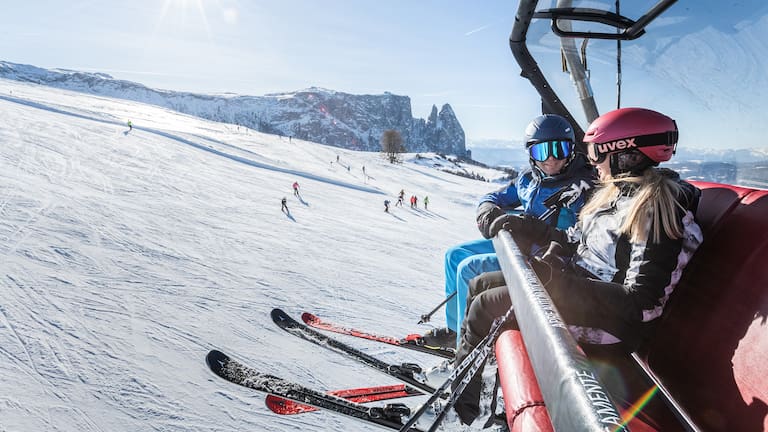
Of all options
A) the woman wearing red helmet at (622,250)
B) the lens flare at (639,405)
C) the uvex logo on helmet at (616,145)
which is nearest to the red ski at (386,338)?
the woman wearing red helmet at (622,250)

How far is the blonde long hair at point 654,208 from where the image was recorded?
1.63 metres

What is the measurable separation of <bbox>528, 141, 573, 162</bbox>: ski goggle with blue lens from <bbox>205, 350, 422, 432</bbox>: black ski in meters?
2.10

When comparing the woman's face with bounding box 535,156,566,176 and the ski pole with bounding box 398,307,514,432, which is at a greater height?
the woman's face with bounding box 535,156,566,176

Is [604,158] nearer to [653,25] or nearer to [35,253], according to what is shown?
[653,25]

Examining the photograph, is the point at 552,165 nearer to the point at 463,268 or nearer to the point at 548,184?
the point at 548,184

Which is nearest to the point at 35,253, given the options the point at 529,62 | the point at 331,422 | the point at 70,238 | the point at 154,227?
the point at 70,238

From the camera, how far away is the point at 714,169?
2.23 meters

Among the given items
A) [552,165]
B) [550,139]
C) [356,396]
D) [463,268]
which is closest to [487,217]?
[463,268]

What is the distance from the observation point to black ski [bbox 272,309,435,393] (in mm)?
3541

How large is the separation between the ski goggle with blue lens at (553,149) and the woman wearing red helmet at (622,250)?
0.70 m

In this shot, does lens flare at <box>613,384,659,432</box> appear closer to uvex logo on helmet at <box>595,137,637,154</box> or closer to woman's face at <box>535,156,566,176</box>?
uvex logo on helmet at <box>595,137,637,154</box>

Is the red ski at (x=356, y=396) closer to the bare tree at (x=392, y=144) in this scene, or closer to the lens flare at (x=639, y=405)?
the lens flare at (x=639, y=405)

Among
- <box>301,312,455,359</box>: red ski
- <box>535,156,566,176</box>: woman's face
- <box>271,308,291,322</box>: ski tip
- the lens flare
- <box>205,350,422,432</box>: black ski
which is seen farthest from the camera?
<box>271,308,291,322</box>: ski tip

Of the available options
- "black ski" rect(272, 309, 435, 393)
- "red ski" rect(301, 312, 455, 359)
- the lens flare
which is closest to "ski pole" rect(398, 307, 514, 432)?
the lens flare
